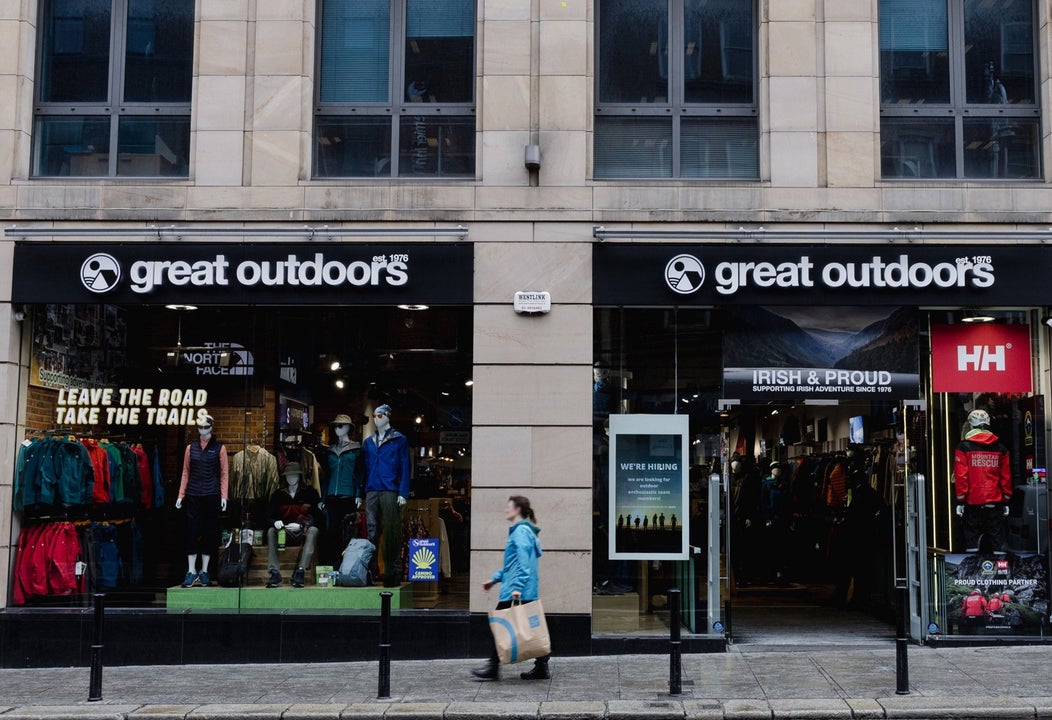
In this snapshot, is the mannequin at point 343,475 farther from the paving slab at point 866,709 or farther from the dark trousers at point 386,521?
the paving slab at point 866,709

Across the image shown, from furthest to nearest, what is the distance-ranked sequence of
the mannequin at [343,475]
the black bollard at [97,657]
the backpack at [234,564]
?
the mannequin at [343,475]
the backpack at [234,564]
the black bollard at [97,657]

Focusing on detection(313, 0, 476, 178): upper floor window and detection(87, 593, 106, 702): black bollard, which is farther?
detection(313, 0, 476, 178): upper floor window

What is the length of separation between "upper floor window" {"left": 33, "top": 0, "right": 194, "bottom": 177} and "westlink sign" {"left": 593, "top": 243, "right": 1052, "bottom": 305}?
216 inches

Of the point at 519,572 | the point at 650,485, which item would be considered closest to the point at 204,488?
the point at 519,572

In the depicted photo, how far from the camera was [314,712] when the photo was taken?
10047mm

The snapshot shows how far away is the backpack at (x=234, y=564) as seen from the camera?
13.6 m

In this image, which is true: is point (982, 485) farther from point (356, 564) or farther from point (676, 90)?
point (356, 564)

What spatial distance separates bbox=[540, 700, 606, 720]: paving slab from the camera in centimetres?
983

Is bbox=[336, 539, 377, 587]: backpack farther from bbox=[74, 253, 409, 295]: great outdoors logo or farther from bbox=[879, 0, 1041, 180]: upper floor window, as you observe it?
bbox=[879, 0, 1041, 180]: upper floor window

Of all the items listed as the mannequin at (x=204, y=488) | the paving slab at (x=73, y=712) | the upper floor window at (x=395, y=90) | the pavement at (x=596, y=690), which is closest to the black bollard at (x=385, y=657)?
the pavement at (x=596, y=690)

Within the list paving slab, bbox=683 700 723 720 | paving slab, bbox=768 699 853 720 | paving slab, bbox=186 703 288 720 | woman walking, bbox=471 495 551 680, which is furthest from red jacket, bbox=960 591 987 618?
paving slab, bbox=186 703 288 720

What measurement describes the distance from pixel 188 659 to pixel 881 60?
10679mm

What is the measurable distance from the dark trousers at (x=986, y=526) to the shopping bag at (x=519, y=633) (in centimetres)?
559

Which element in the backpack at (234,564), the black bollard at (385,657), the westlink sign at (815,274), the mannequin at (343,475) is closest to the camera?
the black bollard at (385,657)
